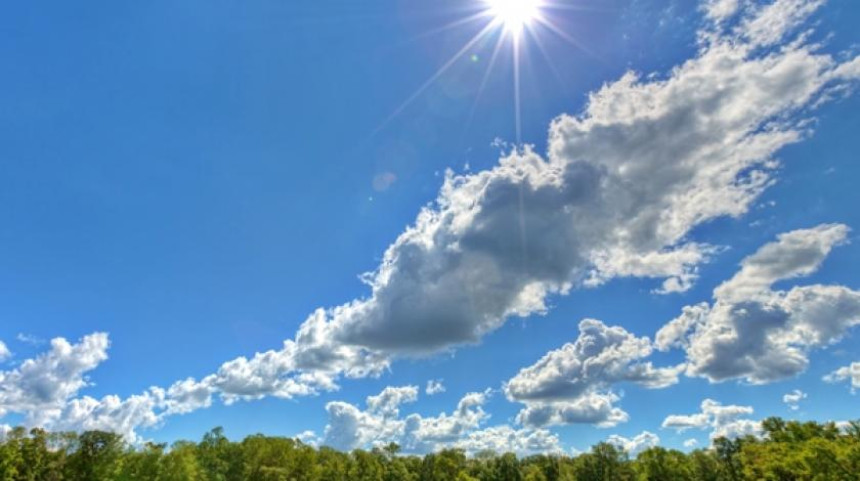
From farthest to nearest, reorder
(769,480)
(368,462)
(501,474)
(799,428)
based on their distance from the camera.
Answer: (501,474) < (368,462) < (799,428) < (769,480)

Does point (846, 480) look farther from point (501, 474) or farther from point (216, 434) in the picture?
point (216, 434)

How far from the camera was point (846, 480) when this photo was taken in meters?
56.4

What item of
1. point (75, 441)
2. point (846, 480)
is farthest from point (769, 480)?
point (75, 441)

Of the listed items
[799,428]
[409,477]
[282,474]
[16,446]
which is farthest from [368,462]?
[799,428]

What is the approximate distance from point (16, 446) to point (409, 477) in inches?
2827

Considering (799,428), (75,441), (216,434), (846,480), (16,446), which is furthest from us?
(216,434)

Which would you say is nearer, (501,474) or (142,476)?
(142,476)

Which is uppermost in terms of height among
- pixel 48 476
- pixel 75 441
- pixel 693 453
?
pixel 693 453

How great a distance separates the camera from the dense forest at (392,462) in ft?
211

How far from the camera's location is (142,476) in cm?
6581

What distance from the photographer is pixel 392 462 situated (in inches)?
4579

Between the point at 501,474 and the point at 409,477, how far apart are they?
77.6 ft

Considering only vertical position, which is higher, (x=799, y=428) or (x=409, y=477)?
(x=799, y=428)

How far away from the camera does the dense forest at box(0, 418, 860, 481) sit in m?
64.4
